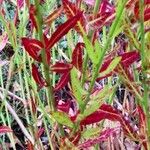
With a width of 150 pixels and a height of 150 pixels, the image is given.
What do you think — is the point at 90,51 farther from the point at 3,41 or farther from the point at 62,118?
the point at 3,41

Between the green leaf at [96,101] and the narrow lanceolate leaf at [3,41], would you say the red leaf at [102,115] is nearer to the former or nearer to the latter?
the green leaf at [96,101]

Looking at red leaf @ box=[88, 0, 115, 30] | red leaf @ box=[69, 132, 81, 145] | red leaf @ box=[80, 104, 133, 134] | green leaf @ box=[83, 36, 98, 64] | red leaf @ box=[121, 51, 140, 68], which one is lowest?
red leaf @ box=[69, 132, 81, 145]

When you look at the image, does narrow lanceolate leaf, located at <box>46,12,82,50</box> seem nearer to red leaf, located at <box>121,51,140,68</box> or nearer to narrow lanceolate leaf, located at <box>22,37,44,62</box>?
narrow lanceolate leaf, located at <box>22,37,44,62</box>

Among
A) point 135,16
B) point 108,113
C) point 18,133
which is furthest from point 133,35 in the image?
point 18,133

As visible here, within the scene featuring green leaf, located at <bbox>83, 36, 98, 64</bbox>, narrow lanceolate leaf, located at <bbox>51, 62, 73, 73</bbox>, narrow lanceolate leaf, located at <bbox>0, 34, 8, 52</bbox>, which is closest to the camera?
green leaf, located at <bbox>83, 36, 98, 64</bbox>

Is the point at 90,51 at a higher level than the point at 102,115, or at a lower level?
higher

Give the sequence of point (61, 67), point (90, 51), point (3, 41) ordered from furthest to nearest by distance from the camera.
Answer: point (3, 41)
point (61, 67)
point (90, 51)

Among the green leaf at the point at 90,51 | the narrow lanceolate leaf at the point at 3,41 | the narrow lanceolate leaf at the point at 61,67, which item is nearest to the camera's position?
the green leaf at the point at 90,51

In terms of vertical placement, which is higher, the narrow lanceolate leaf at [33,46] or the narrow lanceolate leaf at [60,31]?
the narrow lanceolate leaf at [60,31]

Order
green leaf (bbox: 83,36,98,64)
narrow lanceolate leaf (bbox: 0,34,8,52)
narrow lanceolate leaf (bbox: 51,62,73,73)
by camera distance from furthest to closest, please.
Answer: narrow lanceolate leaf (bbox: 0,34,8,52)
narrow lanceolate leaf (bbox: 51,62,73,73)
green leaf (bbox: 83,36,98,64)

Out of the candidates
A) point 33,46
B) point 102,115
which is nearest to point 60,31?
point 33,46

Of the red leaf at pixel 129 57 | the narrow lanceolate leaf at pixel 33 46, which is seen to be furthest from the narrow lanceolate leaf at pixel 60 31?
the red leaf at pixel 129 57

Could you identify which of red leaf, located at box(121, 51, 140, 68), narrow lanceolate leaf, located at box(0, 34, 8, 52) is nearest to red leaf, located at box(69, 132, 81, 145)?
red leaf, located at box(121, 51, 140, 68)
